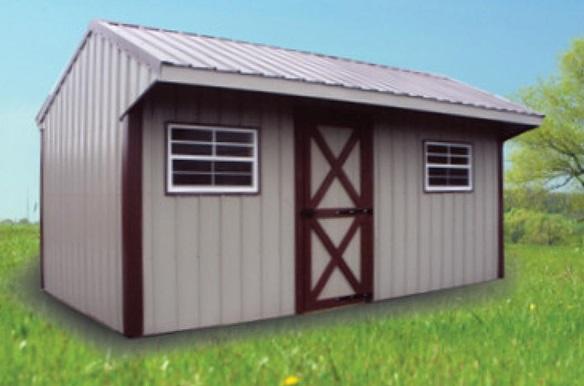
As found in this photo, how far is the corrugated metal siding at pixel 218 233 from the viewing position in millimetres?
6176

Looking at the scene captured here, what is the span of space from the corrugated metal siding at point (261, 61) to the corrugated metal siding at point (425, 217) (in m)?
0.59

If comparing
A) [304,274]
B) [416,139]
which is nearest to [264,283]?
[304,274]

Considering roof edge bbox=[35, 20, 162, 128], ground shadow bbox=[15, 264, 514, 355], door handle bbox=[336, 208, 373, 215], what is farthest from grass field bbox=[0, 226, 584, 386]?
roof edge bbox=[35, 20, 162, 128]

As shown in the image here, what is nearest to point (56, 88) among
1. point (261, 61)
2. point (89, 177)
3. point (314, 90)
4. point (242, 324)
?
point (89, 177)

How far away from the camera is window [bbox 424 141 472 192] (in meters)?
8.88

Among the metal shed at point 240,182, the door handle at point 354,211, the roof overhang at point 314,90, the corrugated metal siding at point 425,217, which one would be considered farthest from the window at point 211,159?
the corrugated metal siding at point 425,217

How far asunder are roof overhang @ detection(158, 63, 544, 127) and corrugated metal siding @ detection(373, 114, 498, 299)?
598 millimetres

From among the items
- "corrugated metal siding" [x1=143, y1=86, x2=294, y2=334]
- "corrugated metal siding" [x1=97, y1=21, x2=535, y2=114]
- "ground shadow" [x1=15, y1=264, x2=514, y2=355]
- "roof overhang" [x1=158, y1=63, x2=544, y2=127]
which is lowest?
"ground shadow" [x1=15, y1=264, x2=514, y2=355]

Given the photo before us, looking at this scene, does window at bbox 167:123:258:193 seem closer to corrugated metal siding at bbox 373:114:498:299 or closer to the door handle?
the door handle

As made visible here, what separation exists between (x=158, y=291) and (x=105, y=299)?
3.16ft

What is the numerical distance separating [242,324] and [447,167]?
4.22 metres

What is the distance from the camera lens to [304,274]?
7285mm

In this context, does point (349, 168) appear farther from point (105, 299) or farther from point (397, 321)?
point (105, 299)

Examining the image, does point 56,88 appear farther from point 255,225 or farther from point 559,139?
point 559,139
